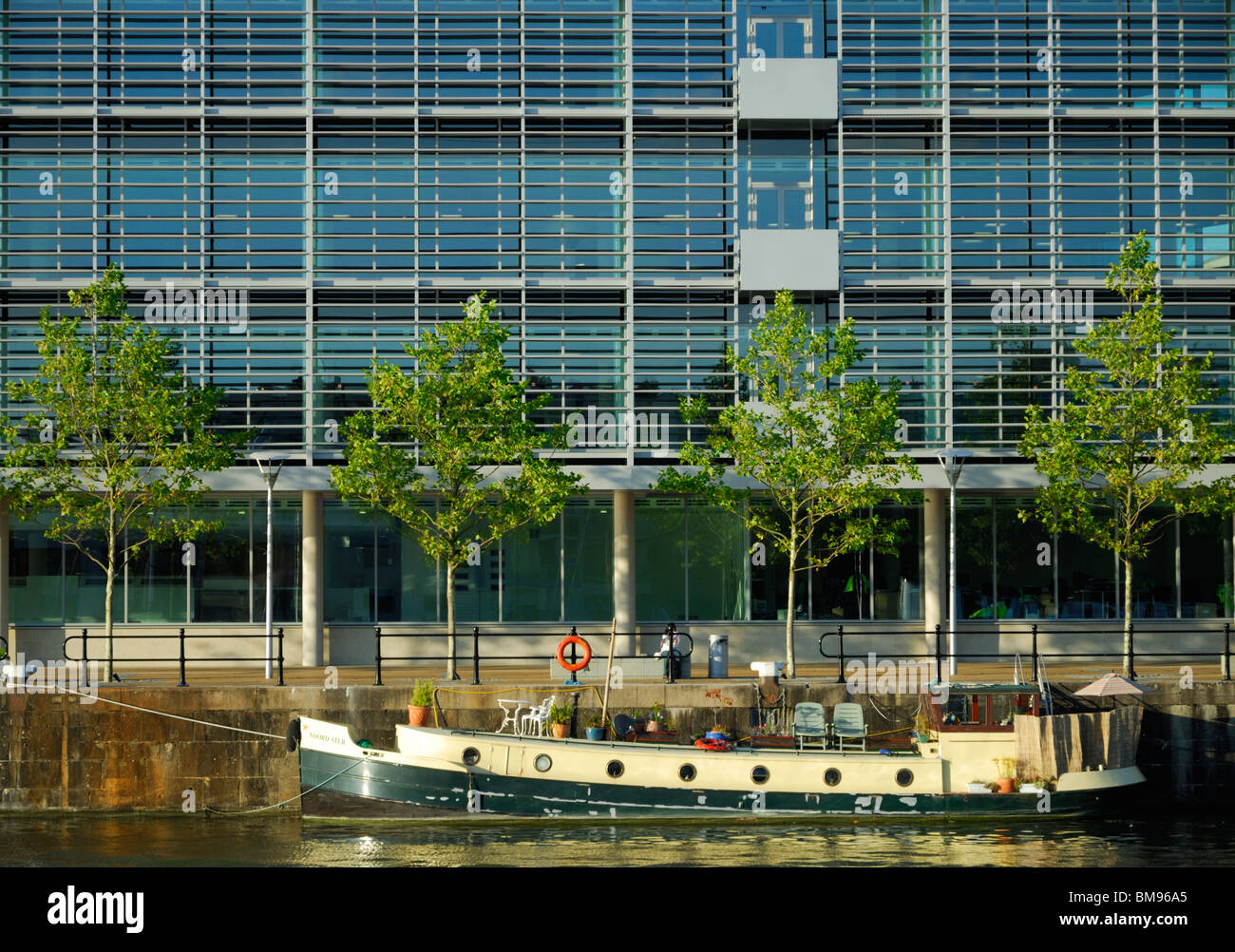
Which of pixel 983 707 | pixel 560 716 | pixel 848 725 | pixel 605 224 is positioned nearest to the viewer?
pixel 983 707

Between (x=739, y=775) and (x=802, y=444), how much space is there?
7654 millimetres

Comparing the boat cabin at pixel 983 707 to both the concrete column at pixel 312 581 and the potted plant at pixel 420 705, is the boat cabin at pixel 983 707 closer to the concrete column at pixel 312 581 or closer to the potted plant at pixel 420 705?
the potted plant at pixel 420 705

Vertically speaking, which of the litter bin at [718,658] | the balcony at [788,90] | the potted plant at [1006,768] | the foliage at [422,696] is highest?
the balcony at [788,90]

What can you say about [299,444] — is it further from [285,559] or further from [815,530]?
[815,530]

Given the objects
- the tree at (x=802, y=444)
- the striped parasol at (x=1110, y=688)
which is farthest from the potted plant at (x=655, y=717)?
the striped parasol at (x=1110, y=688)

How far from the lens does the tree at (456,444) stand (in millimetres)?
25438

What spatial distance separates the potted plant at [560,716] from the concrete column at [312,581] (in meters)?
8.14

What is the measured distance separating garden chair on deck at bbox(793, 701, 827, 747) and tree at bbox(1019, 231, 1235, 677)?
737 cm

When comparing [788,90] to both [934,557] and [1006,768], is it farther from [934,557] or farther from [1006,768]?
[1006,768]

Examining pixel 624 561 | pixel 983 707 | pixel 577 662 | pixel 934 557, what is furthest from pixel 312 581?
pixel 983 707

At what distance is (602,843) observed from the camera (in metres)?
20.0

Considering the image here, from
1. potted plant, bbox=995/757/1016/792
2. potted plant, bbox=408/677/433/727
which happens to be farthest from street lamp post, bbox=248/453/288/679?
potted plant, bbox=995/757/1016/792

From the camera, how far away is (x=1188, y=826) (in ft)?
71.7
